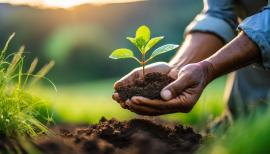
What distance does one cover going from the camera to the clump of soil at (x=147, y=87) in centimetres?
263

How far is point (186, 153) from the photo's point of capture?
221cm

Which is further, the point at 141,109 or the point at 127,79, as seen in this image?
the point at 127,79

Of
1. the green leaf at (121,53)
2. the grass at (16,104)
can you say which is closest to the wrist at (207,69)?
the green leaf at (121,53)

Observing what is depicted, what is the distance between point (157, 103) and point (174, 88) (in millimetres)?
101

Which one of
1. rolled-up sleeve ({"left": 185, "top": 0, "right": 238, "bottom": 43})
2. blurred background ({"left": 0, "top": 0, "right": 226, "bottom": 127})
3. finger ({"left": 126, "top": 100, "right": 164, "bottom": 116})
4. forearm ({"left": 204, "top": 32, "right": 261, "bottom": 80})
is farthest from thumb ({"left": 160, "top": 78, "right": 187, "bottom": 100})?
blurred background ({"left": 0, "top": 0, "right": 226, "bottom": 127})

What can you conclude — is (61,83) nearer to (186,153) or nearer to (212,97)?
(212,97)

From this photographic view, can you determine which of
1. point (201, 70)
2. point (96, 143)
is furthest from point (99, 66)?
point (96, 143)

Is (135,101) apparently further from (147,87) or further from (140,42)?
(140,42)

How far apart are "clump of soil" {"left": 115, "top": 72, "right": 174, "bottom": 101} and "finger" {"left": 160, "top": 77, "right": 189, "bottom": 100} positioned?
41mm

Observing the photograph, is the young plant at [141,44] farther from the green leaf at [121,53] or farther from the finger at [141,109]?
the finger at [141,109]

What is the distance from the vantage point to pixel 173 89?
265 cm

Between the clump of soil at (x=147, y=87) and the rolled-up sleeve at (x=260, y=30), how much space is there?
0.50 metres

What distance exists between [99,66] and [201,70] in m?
6.98

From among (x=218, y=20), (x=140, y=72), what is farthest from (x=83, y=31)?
(x=140, y=72)
